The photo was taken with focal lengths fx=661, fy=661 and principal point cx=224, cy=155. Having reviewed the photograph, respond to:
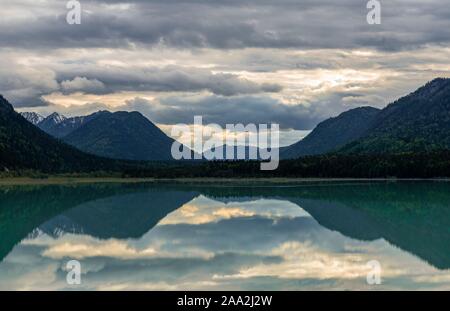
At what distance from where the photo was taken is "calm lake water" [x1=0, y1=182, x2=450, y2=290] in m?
35.0

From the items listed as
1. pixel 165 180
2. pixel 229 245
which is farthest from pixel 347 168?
pixel 229 245

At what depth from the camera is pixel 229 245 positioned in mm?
48094

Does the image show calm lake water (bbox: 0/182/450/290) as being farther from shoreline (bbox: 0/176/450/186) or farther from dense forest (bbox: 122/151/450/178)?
dense forest (bbox: 122/151/450/178)

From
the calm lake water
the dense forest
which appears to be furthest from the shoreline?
the calm lake water

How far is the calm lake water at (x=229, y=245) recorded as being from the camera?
35000 millimetres

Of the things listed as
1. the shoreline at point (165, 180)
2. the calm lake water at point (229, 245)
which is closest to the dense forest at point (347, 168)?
the shoreline at point (165, 180)

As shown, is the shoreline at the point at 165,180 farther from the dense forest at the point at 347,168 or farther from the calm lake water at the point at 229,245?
the calm lake water at the point at 229,245

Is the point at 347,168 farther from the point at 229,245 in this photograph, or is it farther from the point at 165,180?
the point at 229,245

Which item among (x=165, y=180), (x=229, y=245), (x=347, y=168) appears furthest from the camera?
→ (x=165, y=180)

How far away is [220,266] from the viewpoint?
38938 millimetres

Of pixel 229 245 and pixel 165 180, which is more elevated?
pixel 165 180
